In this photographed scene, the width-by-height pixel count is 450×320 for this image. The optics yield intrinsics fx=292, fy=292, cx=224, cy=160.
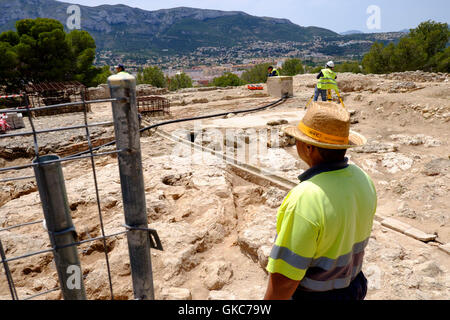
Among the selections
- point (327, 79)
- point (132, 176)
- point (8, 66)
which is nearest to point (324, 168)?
point (132, 176)

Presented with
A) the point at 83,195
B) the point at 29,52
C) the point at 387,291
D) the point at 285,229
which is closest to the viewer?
the point at 285,229

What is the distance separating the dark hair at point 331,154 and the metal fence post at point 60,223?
4.54 feet

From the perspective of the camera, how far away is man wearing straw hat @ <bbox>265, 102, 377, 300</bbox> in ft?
4.75

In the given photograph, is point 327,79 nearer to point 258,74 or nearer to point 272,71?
point 272,71

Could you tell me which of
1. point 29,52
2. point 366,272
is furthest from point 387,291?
point 29,52

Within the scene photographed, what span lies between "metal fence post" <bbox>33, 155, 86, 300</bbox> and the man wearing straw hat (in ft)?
3.57

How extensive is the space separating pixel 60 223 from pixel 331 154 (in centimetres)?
150

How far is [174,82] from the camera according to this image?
60.7m

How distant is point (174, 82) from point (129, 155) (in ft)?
203

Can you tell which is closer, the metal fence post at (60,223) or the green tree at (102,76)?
the metal fence post at (60,223)

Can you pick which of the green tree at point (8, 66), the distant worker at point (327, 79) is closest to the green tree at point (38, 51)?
the green tree at point (8, 66)

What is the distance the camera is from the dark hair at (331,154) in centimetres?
159

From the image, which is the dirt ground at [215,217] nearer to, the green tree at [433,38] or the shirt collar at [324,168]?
the shirt collar at [324,168]
